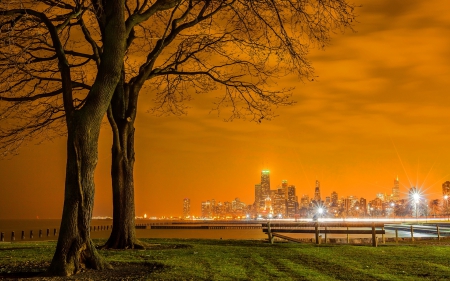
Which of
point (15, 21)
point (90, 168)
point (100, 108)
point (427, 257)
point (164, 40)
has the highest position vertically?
point (164, 40)

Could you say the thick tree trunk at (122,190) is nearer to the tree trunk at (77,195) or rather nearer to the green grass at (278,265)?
the green grass at (278,265)

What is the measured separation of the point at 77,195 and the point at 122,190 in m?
7.22

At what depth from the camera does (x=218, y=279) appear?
977 cm

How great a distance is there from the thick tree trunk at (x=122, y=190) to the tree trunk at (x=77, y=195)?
6.63m

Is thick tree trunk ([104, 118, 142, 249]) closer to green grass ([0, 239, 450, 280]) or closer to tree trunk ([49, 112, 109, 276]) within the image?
green grass ([0, 239, 450, 280])

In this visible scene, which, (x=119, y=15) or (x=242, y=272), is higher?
(x=119, y=15)

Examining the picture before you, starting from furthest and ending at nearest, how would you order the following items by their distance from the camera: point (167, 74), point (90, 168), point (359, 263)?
point (167, 74), point (359, 263), point (90, 168)

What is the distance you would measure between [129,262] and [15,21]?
20.8ft

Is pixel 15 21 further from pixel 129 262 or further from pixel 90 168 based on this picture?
pixel 129 262

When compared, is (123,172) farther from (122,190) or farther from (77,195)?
(77,195)

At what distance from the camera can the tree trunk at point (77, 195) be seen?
33.7 ft

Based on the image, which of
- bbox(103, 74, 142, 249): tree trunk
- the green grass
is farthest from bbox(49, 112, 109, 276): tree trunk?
bbox(103, 74, 142, 249): tree trunk

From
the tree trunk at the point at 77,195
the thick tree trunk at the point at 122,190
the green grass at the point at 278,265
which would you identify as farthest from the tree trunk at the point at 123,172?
the tree trunk at the point at 77,195

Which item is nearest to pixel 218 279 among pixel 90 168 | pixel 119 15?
pixel 90 168
